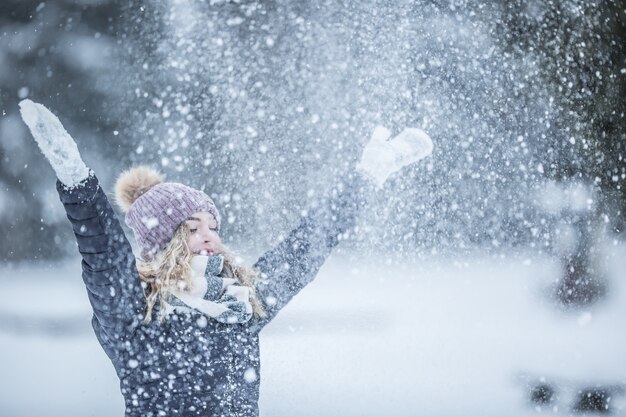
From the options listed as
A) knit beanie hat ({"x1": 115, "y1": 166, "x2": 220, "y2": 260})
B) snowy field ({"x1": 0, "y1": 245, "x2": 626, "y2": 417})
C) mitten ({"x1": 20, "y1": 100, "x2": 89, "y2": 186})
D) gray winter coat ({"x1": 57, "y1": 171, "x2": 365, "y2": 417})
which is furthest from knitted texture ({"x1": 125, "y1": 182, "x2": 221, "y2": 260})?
snowy field ({"x1": 0, "y1": 245, "x2": 626, "y2": 417})

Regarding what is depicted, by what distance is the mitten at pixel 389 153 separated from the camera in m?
1.28

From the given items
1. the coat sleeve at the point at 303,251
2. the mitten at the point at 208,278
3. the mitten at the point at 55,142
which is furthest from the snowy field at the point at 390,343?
the mitten at the point at 55,142

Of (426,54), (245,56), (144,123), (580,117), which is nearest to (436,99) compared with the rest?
(426,54)

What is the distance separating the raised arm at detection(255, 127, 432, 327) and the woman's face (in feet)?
→ 0.34

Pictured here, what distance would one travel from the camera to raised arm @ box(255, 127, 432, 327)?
1.24m

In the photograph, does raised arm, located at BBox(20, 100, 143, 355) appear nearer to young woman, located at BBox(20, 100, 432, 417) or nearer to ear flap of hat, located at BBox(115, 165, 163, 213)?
young woman, located at BBox(20, 100, 432, 417)

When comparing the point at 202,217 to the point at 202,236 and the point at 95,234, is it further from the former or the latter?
the point at 95,234

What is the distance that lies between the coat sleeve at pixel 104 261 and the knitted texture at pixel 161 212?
0.15 meters

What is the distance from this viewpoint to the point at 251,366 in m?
1.16

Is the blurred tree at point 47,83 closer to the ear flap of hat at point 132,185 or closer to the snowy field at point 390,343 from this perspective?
the snowy field at point 390,343

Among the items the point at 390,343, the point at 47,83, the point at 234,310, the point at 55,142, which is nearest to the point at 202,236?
the point at 234,310

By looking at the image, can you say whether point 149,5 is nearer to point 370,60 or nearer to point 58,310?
point 370,60

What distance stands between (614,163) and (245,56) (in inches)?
59.8

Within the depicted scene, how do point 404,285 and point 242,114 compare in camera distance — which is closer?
point 242,114
